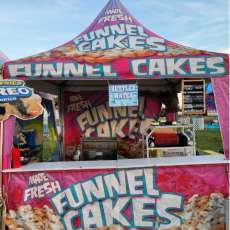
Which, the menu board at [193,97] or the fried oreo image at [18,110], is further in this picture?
the menu board at [193,97]

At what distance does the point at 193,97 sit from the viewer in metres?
4.86

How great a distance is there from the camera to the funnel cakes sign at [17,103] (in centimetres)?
410

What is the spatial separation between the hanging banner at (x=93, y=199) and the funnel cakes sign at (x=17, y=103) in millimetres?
716

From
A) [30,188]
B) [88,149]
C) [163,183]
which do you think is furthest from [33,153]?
[163,183]

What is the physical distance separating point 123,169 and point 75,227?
0.90 meters

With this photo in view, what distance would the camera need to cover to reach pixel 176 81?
23.0 ft

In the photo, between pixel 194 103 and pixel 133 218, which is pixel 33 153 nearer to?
pixel 133 218

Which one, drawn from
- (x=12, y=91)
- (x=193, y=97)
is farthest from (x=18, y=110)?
(x=193, y=97)

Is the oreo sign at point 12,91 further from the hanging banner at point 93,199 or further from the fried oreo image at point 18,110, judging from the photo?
the hanging banner at point 93,199

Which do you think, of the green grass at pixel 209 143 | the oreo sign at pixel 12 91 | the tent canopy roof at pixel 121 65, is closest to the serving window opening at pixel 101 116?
the tent canopy roof at pixel 121 65

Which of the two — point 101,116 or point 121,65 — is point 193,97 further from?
point 101,116

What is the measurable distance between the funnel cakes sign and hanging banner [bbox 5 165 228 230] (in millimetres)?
716

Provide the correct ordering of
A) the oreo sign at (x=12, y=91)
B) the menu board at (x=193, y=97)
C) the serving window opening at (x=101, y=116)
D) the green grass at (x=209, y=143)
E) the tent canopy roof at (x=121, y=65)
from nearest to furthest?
1. the oreo sign at (x=12, y=91)
2. the tent canopy roof at (x=121, y=65)
3. the menu board at (x=193, y=97)
4. the serving window opening at (x=101, y=116)
5. the green grass at (x=209, y=143)

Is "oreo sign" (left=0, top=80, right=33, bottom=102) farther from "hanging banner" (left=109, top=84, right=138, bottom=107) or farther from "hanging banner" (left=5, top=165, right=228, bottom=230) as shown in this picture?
"hanging banner" (left=109, top=84, right=138, bottom=107)
